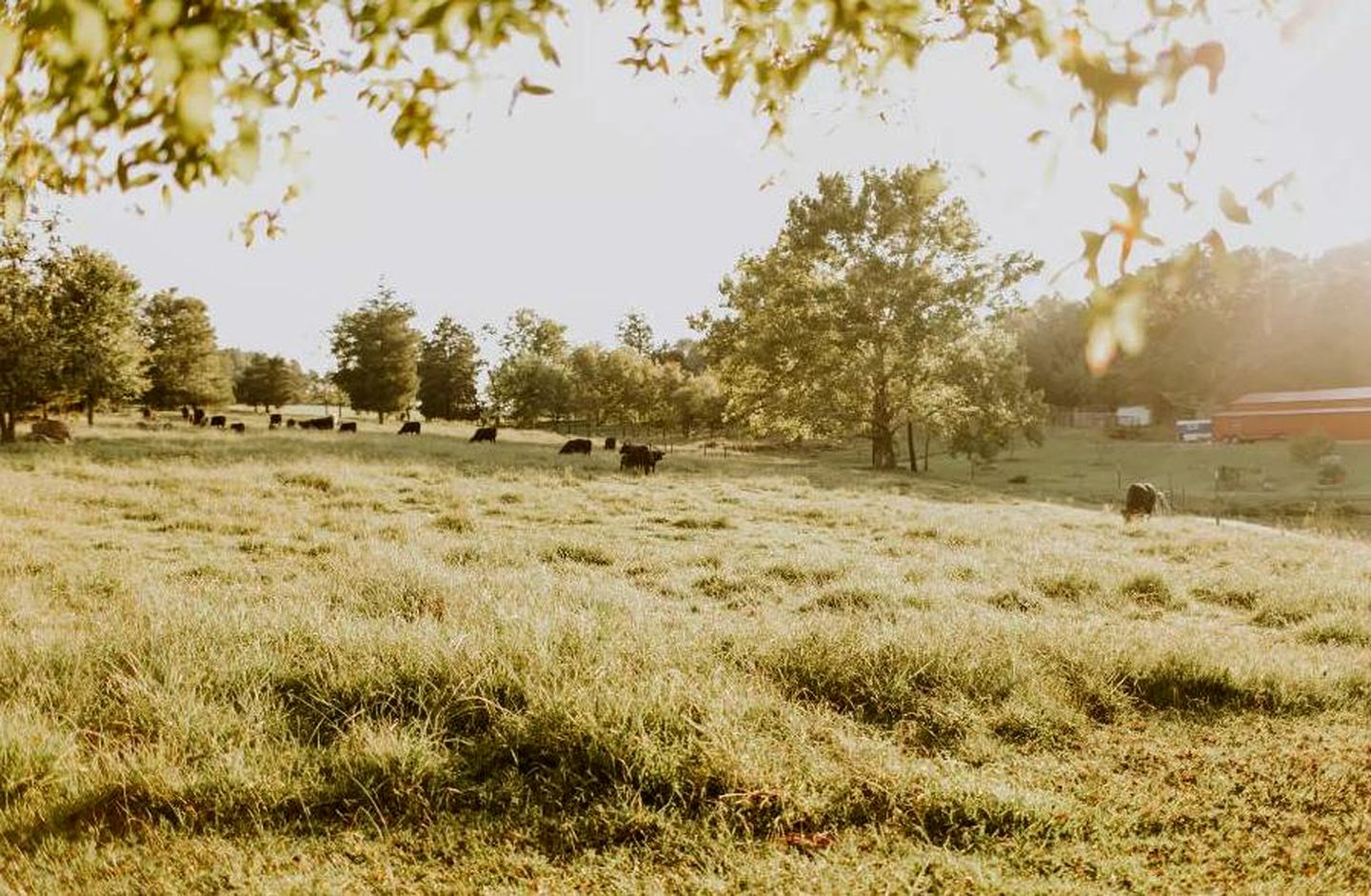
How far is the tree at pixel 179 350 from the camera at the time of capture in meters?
65.6

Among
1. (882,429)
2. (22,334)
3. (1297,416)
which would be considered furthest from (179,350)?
(1297,416)

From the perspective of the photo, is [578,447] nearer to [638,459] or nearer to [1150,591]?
[638,459]

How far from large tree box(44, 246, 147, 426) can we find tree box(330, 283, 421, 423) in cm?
3937

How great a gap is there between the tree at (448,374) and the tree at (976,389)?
57225mm

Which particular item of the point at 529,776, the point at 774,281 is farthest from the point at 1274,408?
the point at 529,776

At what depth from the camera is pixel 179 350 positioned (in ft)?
216

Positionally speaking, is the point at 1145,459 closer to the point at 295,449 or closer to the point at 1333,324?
the point at 1333,324

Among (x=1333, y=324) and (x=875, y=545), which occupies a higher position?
(x=1333, y=324)

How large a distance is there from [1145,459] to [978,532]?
155ft

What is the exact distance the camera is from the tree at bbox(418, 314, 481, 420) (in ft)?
275

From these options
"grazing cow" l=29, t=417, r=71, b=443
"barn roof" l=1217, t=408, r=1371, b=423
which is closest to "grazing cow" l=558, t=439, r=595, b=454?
"grazing cow" l=29, t=417, r=71, b=443

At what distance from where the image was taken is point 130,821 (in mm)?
3553

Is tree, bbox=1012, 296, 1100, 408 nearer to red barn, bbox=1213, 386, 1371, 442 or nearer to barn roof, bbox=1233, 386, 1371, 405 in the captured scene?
red barn, bbox=1213, 386, 1371, 442

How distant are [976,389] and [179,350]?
6106 cm
